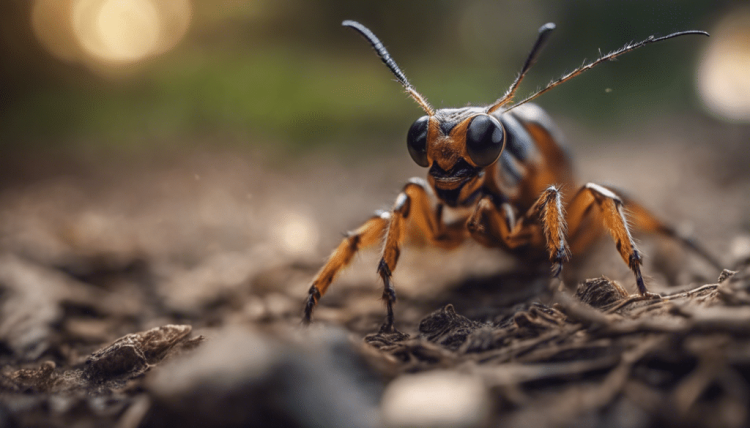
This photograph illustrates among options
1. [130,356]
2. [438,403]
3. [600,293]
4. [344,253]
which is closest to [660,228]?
[600,293]

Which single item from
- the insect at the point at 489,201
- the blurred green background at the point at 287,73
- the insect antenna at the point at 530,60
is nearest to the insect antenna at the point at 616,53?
the insect at the point at 489,201

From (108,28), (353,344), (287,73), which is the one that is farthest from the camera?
(287,73)

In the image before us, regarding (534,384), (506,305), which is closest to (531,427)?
(534,384)

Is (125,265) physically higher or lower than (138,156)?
lower

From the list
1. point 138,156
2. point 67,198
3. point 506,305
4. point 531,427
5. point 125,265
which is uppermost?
point 138,156

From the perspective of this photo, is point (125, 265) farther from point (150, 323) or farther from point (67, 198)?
point (67, 198)

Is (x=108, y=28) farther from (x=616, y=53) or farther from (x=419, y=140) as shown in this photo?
(x=616, y=53)
